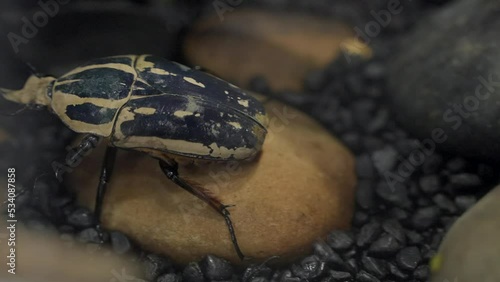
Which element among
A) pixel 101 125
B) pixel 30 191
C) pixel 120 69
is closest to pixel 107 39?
pixel 120 69

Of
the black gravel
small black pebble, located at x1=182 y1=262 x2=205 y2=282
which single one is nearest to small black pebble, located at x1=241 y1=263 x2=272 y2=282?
the black gravel

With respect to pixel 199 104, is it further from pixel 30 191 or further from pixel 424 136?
pixel 424 136

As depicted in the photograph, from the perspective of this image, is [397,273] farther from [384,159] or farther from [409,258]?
[384,159]

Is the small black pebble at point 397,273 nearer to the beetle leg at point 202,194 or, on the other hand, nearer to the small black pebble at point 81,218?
the beetle leg at point 202,194

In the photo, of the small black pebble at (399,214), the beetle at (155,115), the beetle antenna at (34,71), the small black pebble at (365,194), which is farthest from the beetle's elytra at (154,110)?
the small black pebble at (399,214)

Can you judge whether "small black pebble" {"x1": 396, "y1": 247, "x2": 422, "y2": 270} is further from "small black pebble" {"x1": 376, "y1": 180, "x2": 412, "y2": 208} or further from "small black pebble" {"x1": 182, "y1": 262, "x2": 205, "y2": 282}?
"small black pebble" {"x1": 182, "y1": 262, "x2": 205, "y2": 282}

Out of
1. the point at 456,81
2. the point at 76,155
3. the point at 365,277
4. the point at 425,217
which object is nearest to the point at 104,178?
the point at 76,155

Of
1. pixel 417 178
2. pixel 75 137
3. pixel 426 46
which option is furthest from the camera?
pixel 426 46
